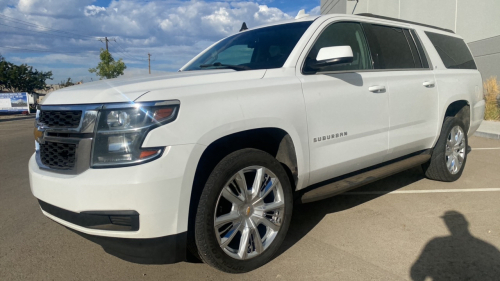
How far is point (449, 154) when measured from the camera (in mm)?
5031

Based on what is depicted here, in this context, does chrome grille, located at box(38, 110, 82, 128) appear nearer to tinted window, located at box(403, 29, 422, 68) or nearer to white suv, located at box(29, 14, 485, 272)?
white suv, located at box(29, 14, 485, 272)

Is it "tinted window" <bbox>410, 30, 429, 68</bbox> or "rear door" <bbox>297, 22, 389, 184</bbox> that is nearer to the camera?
"rear door" <bbox>297, 22, 389, 184</bbox>

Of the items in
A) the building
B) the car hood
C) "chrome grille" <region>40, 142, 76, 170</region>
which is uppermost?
the building

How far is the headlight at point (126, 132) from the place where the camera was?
2309 millimetres

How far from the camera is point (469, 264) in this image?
2.93 metres

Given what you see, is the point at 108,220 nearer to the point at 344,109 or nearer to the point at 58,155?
the point at 58,155

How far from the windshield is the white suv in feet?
0.06

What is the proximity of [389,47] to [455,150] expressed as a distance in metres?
1.87

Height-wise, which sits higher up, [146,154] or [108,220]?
[146,154]

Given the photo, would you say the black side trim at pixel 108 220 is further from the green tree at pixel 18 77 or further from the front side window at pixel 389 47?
the green tree at pixel 18 77

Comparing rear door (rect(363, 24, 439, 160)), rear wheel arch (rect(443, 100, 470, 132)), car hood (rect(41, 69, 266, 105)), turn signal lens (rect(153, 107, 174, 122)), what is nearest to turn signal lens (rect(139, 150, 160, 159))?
turn signal lens (rect(153, 107, 174, 122))

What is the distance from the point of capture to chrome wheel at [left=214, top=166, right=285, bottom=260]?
2.73m

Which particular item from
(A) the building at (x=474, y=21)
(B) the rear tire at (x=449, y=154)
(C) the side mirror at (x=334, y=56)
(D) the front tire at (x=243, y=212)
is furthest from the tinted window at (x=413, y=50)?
(A) the building at (x=474, y=21)

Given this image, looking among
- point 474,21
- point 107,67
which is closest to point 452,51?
point 474,21
